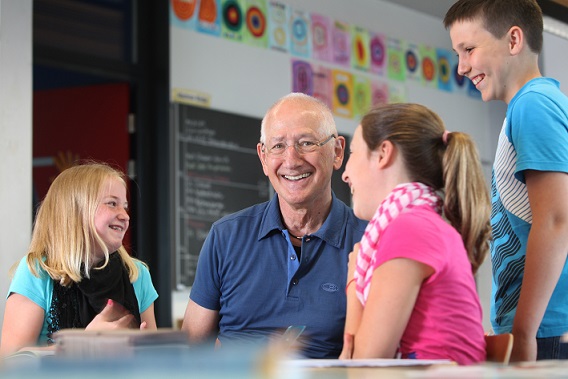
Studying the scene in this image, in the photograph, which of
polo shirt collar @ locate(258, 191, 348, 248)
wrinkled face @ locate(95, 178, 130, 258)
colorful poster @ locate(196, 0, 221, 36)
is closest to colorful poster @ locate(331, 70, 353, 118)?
colorful poster @ locate(196, 0, 221, 36)

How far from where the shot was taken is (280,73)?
6344mm

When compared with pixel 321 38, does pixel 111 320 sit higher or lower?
lower

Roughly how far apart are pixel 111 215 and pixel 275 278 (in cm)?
64

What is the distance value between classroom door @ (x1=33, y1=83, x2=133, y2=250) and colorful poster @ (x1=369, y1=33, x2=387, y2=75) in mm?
2401

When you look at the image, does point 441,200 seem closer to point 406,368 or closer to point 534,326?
point 534,326

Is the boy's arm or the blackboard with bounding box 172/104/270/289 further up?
the blackboard with bounding box 172/104/270/289

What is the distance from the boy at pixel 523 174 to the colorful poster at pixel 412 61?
17.2 feet

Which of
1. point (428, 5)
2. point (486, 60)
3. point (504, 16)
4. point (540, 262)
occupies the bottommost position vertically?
point (540, 262)

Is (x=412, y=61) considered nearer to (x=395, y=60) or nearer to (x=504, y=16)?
(x=395, y=60)

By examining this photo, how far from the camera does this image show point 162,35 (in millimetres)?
5504

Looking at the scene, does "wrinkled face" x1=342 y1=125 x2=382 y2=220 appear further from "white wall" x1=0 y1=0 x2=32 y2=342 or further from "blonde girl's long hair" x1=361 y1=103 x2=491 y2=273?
"white wall" x1=0 y1=0 x2=32 y2=342

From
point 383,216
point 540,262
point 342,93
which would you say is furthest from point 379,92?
point 383,216

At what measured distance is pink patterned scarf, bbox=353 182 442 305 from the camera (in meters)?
1.65

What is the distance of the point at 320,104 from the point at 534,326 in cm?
108
